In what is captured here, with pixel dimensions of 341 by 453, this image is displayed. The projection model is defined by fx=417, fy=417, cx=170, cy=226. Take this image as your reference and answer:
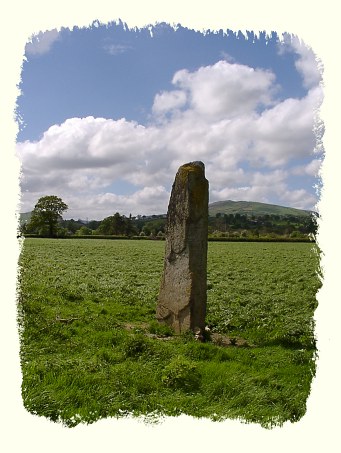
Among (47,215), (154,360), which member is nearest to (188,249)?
(154,360)

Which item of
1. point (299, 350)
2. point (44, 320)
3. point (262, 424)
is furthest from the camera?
point (44, 320)

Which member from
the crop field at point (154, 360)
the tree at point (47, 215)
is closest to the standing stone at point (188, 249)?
the crop field at point (154, 360)

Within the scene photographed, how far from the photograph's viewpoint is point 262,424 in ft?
20.3

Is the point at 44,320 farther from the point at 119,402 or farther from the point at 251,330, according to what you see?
the point at 251,330

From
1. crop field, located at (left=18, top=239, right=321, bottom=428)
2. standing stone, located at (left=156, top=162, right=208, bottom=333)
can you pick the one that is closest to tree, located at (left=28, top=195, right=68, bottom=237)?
crop field, located at (left=18, top=239, right=321, bottom=428)

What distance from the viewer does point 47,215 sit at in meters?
85.0

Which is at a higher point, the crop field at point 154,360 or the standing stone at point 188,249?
the standing stone at point 188,249

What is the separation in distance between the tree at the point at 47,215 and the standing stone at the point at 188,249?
76059mm

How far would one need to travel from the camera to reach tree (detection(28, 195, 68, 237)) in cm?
8328

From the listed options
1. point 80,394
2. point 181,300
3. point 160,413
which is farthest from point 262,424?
point 181,300

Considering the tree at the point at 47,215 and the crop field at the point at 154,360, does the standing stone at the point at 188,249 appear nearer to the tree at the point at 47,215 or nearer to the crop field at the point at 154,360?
the crop field at the point at 154,360

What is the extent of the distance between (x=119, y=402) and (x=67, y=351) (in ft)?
8.89

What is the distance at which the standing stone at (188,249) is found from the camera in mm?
10906

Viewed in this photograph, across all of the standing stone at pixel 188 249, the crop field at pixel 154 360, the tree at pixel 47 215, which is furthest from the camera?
the tree at pixel 47 215
